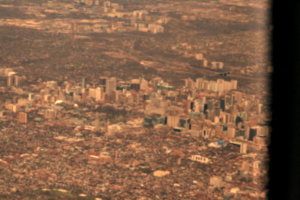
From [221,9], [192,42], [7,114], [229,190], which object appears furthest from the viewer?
[221,9]

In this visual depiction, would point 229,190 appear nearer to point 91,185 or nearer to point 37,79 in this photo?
point 91,185

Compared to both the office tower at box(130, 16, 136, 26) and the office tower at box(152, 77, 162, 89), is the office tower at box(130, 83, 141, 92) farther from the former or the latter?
the office tower at box(130, 16, 136, 26)

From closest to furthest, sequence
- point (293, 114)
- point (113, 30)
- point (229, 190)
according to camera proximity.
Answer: point (293, 114) < point (229, 190) < point (113, 30)

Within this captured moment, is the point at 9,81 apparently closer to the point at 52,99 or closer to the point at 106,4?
the point at 52,99

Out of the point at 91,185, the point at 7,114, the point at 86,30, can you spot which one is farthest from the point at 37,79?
the point at 91,185

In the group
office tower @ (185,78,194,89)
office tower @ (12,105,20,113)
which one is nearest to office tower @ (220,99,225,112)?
office tower @ (185,78,194,89)

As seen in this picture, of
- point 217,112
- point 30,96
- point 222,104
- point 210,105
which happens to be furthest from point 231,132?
point 30,96

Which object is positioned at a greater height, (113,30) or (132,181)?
(113,30)

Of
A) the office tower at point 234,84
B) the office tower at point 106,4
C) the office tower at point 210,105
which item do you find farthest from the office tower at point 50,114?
the office tower at point 106,4
